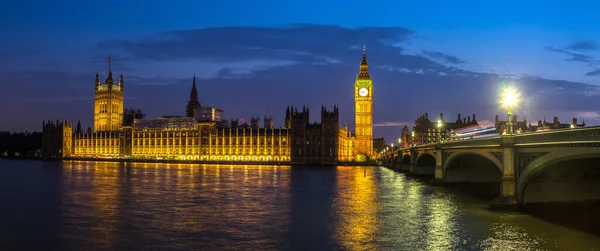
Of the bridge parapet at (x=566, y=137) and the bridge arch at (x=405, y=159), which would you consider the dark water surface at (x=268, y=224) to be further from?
the bridge arch at (x=405, y=159)

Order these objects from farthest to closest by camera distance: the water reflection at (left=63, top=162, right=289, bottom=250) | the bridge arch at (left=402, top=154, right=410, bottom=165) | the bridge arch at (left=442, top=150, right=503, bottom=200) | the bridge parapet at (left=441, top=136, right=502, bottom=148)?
the bridge arch at (left=402, top=154, right=410, bottom=165)
the bridge arch at (left=442, top=150, right=503, bottom=200)
the bridge parapet at (left=441, top=136, right=502, bottom=148)
the water reflection at (left=63, top=162, right=289, bottom=250)

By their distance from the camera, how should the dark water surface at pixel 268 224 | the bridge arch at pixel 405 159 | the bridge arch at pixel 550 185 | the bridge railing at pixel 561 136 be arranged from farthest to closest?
1. the bridge arch at pixel 405 159
2. the bridge arch at pixel 550 185
3. the dark water surface at pixel 268 224
4. the bridge railing at pixel 561 136

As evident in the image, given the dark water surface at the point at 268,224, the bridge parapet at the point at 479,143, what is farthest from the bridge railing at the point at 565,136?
the bridge parapet at the point at 479,143

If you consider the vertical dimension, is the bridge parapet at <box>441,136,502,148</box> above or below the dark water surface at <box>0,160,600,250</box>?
above

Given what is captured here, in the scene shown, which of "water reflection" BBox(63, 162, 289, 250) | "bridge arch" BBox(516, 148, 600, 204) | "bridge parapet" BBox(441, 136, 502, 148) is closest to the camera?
"water reflection" BBox(63, 162, 289, 250)

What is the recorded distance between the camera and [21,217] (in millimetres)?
39031

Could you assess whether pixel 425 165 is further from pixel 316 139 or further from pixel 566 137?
pixel 316 139

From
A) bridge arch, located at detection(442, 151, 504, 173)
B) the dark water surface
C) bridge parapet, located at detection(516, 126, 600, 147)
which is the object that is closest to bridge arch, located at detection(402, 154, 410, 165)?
bridge arch, located at detection(442, 151, 504, 173)

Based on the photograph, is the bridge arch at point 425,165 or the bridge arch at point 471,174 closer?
the bridge arch at point 471,174

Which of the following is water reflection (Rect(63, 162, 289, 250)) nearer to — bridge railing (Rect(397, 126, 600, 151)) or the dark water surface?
the dark water surface

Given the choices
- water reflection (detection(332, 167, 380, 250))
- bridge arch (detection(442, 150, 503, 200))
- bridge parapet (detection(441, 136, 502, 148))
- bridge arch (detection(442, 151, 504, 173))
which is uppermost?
bridge parapet (detection(441, 136, 502, 148))

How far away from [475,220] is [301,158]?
151 m

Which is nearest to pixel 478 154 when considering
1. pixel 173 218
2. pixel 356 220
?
pixel 356 220

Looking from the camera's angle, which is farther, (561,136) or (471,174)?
(471,174)
